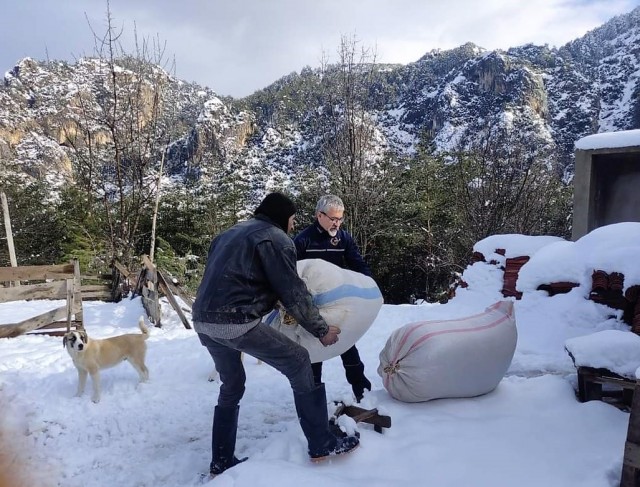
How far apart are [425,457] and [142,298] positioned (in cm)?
766

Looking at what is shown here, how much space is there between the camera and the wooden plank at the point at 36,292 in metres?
6.78

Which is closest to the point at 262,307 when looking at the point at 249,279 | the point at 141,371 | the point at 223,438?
the point at 249,279

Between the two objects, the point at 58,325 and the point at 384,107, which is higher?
the point at 384,107

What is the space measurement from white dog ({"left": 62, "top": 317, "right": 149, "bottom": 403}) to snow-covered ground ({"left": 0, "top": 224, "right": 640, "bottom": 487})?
0.18 meters

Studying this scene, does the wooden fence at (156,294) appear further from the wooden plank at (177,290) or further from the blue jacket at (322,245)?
the blue jacket at (322,245)

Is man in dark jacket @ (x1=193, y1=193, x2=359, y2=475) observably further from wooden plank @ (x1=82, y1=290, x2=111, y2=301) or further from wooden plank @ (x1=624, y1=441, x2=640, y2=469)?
wooden plank @ (x1=82, y1=290, x2=111, y2=301)

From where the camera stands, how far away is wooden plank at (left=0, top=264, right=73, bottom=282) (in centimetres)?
708

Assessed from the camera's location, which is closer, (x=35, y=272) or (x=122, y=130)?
(x=35, y=272)

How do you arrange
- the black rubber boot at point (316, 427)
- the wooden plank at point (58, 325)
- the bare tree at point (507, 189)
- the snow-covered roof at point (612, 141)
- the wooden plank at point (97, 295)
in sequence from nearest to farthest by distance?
the black rubber boot at point (316, 427)
the wooden plank at point (58, 325)
the snow-covered roof at point (612, 141)
the wooden plank at point (97, 295)
the bare tree at point (507, 189)

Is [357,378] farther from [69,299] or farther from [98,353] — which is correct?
[69,299]

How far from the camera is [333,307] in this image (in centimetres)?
305

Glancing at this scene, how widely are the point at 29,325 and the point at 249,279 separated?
5619mm

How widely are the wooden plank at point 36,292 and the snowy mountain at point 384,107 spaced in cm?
667

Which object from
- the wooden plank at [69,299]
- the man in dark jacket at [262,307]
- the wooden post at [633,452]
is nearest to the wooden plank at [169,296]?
the wooden plank at [69,299]
